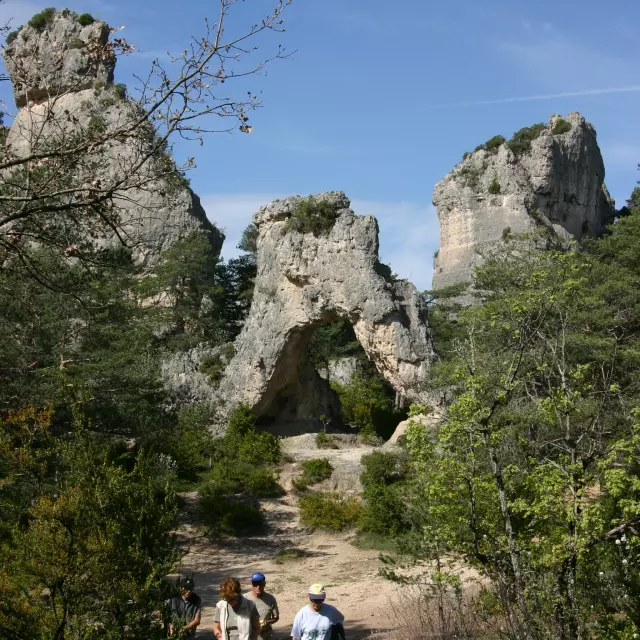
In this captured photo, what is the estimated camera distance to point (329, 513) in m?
16.9

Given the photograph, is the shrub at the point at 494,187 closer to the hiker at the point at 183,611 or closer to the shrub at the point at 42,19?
the shrub at the point at 42,19

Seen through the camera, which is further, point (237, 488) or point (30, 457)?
point (237, 488)

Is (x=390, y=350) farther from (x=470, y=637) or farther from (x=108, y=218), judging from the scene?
(x=108, y=218)

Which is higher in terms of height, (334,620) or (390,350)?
(390,350)

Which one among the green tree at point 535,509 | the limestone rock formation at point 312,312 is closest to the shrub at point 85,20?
the limestone rock formation at point 312,312

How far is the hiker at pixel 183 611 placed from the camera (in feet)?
20.2

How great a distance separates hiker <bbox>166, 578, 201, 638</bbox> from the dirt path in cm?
303

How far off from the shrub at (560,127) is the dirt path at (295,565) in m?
28.6

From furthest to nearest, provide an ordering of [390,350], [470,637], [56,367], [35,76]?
[390,350]
[56,367]
[470,637]
[35,76]

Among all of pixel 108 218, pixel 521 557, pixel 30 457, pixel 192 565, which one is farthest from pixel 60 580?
pixel 192 565

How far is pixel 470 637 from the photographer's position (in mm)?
7078

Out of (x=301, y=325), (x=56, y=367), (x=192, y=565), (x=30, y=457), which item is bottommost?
(x=192, y=565)

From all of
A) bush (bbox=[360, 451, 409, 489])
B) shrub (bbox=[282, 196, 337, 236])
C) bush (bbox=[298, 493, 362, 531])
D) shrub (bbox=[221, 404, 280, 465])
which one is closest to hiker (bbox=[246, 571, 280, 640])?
bush (bbox=[298, 493, 362, 531])

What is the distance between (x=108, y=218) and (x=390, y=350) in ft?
52.1
